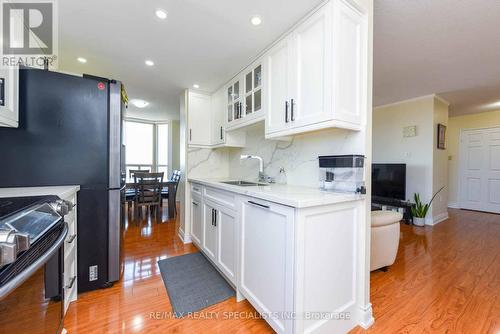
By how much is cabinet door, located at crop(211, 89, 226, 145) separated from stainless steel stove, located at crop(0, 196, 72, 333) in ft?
6.74

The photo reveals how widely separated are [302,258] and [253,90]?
1747 mm

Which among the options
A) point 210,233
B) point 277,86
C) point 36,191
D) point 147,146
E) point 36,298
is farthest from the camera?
point 147,146

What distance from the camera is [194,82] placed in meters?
2.92

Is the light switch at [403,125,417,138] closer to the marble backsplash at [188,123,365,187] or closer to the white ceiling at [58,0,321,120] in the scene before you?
the marble backsplash at [188,123,365,187]

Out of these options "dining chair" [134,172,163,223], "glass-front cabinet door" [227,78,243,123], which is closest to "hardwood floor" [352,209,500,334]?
"glass-front cabinet door" [227,78,243,123]

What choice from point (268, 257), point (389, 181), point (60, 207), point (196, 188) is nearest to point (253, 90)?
point (196, 188)

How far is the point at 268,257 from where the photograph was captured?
4.55ft

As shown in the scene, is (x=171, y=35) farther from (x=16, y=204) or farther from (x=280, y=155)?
(x=16, y=204)

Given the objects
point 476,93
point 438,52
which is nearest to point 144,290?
point 438,52

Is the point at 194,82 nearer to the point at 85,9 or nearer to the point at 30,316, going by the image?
the point at 85,9

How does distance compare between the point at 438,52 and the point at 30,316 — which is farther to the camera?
the point at 438,52

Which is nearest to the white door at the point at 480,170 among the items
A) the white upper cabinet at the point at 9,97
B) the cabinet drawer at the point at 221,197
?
the cabinet drawer at the point at 221,197

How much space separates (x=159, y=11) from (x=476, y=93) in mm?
5203

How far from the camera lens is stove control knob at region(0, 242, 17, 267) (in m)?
0.59
